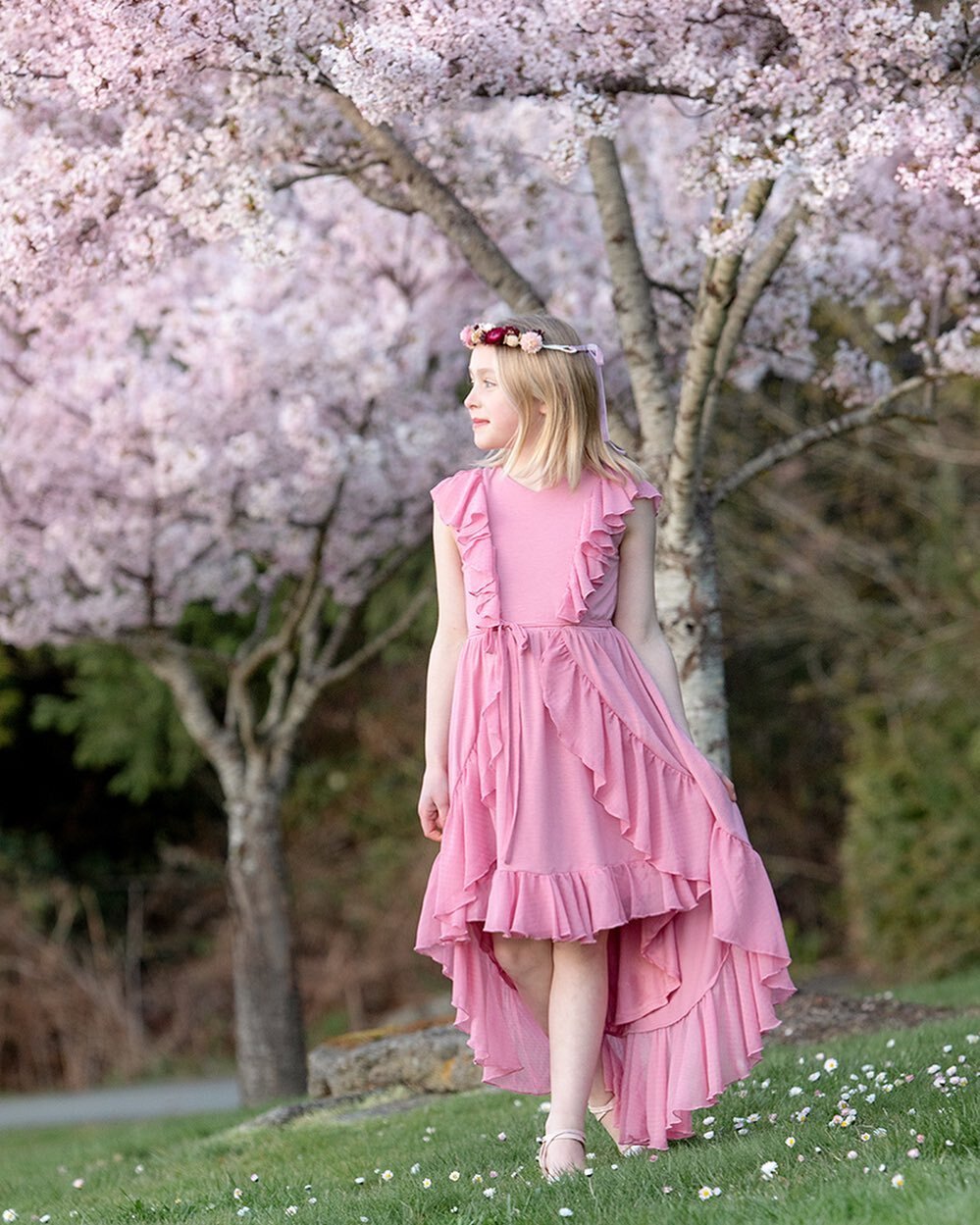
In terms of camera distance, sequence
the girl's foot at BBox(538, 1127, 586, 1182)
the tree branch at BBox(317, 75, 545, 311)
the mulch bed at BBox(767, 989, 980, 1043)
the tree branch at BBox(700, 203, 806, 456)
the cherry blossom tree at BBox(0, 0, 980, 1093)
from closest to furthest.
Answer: the girl's foot at BBox(538, 1127, 586, 1182), the cherry blossom tree at BBox(0, 0, 980, 1093), the tree branch at BBox(700, 203, 806, 456), the tree branch at BBox(317, 75, 545, 311), the mulch bed at BBox(767, 989, 980, 1043)

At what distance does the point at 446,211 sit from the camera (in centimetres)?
595

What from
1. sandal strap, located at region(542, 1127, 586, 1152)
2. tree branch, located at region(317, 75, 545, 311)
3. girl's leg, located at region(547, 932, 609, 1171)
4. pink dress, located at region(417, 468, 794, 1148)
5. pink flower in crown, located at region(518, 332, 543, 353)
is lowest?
sandal strap, located at region(542, 1127, 586, 1152)

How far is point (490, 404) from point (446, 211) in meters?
2.27

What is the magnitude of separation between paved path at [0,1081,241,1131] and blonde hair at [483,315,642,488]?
825 cm

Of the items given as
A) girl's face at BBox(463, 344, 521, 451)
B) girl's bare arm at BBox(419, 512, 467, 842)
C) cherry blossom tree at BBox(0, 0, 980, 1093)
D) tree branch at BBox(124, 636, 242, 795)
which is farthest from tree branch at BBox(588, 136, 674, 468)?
tree branch at BBox(124, 636, 242, 795)

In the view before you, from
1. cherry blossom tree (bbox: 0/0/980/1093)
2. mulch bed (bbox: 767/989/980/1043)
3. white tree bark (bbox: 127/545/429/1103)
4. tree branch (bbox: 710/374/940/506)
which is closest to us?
cherry blossom tree (bbox: 0/0/980/1093)

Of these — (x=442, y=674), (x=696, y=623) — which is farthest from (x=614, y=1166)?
(x=696, y=623)

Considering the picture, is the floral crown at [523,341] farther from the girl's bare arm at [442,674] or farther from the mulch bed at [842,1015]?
the mulch bed at [842,1015]

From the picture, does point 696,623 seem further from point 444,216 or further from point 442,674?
point 442,674

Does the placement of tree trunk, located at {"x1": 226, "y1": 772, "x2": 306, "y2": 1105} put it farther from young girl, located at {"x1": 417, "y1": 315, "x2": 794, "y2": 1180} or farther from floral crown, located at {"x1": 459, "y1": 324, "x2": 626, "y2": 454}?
floral crown, located at {"x1": 459, "y1": 324, "x2": 626, "y2": 454}

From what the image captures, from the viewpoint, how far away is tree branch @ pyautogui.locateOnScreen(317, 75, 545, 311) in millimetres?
5898

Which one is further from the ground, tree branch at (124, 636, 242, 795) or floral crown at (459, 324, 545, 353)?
floral crown at (459, 324, 545, 353)

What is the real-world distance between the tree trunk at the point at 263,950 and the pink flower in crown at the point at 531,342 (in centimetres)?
543

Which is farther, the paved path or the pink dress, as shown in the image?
the paved path
